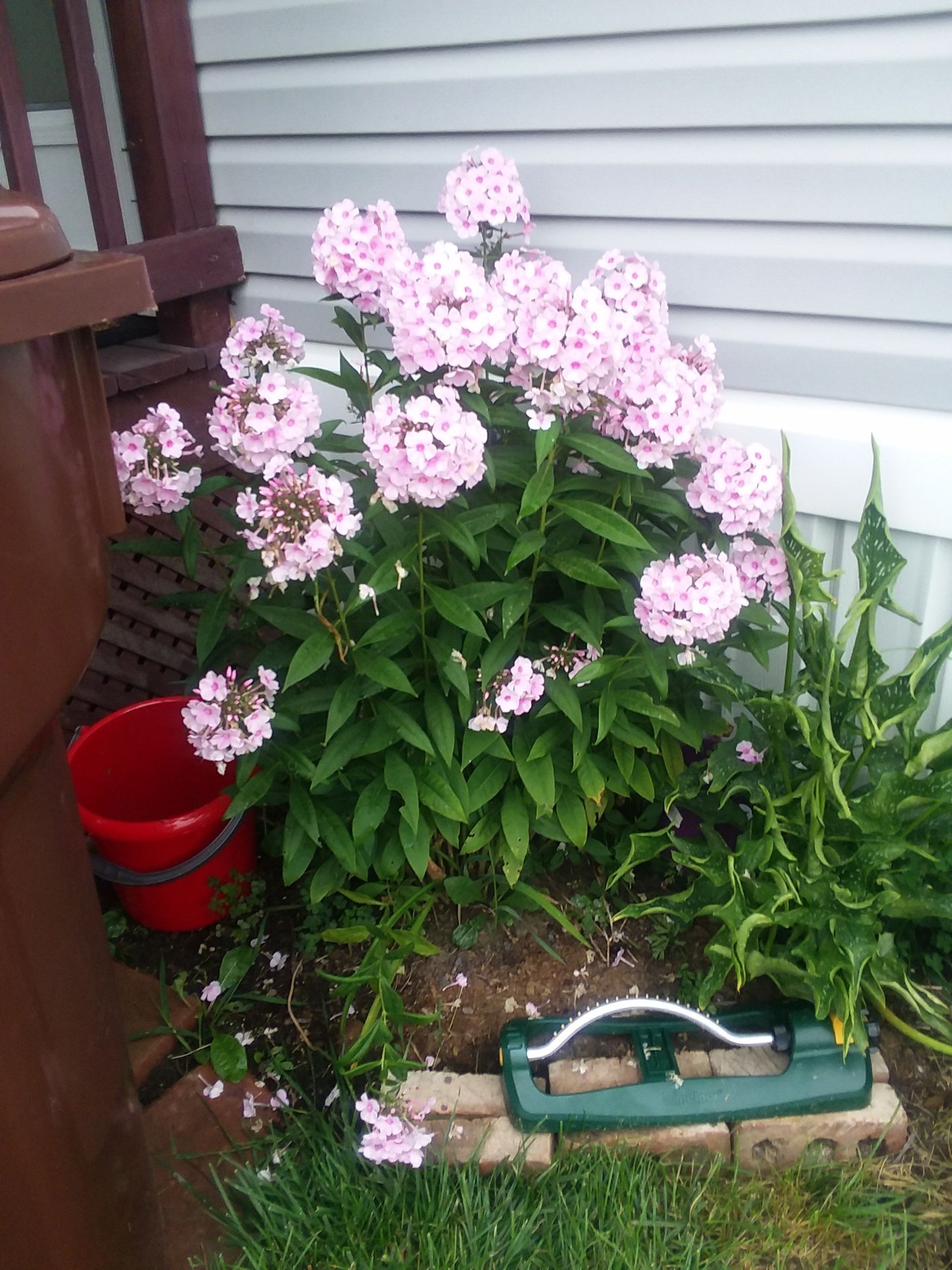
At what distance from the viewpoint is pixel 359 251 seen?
1.67 meters

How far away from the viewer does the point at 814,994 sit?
5.32ft

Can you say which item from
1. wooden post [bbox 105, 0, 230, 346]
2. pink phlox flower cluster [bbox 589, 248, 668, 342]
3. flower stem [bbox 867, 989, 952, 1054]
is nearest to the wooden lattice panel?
wooden post [bbox 105, 0, 230, 346]

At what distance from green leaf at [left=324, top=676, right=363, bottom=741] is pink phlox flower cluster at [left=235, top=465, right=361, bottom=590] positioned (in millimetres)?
305

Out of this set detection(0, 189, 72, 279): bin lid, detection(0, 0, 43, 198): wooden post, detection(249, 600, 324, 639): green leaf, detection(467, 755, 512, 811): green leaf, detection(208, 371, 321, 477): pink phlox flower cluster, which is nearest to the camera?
detection(0, 189, 72, 279): bin lid

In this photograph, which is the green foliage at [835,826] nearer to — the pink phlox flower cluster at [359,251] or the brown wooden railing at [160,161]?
the pink phlox flower cluster at [359,251]

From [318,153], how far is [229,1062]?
2.13 m

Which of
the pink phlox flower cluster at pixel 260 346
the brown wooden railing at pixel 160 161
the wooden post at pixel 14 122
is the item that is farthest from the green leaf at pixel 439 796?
the wooden post at pixel 14 122

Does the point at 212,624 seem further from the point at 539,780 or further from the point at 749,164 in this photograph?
the point at 749,164

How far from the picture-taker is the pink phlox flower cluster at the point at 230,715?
169 cm

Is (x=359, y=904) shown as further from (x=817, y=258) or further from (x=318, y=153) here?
(x=318, y=153)

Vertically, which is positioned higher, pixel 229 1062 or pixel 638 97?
pixel 638 97

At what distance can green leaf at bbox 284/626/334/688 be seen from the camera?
5.50ft

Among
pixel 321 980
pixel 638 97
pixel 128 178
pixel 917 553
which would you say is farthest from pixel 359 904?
pixel 128 178

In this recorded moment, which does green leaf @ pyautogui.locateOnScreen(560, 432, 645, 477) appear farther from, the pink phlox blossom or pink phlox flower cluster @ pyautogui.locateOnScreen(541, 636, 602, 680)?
the pink phlox blossom
